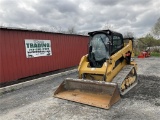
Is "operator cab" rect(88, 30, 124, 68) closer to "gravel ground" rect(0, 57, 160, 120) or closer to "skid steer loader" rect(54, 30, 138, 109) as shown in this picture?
"skid steer loader" rect(54, 30, 138, 109)

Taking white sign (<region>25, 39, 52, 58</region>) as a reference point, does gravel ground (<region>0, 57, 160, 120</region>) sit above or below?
below

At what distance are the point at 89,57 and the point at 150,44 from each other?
22.2m

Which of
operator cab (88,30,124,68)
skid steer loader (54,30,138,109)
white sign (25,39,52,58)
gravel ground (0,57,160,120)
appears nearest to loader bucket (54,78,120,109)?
skid steer loader (54,30,138,109)

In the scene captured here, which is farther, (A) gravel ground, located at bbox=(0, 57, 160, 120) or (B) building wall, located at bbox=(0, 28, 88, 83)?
(B) building wall, located at bbox=(0, 28, 88, 83)

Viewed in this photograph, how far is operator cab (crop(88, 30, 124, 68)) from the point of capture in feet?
22.2

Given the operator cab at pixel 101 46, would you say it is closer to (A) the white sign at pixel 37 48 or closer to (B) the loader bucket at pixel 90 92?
(B) the loader bucket at pixel 90 92

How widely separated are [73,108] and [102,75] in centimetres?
158

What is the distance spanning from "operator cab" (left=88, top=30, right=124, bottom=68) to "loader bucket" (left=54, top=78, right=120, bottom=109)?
1.03 metres

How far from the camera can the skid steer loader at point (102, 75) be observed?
227 inches

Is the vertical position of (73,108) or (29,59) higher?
(29,59)

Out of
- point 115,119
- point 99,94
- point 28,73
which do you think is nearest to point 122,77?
point 99,94

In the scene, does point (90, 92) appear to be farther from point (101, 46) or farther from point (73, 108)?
point (101, 46)

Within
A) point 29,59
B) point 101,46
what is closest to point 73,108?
point 101,46

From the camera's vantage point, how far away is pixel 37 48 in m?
10.5
